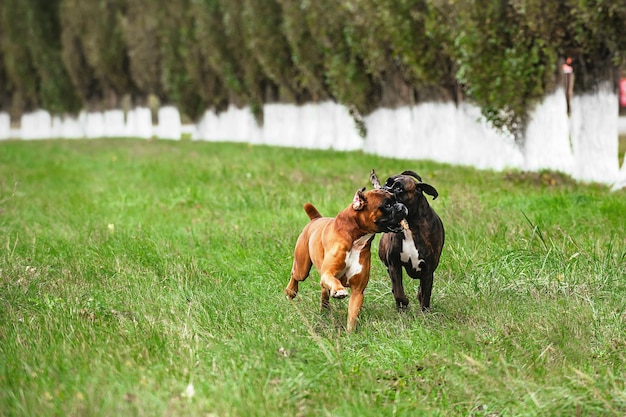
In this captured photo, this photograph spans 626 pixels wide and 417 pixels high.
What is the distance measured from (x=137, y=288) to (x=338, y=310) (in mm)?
1560

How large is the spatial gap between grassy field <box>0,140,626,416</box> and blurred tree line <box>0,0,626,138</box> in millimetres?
6170

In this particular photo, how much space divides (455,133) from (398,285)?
643 inches

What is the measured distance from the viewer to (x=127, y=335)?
5617mm

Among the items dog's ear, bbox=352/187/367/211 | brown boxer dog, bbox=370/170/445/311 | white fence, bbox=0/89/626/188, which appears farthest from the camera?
white fence, bbox=0/89/626/188

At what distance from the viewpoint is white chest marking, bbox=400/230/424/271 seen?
19.5 feet

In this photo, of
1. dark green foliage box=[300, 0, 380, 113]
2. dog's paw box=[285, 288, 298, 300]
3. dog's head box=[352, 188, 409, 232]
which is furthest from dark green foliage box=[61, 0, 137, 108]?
dog's head box=[352, 188, 409, 232]

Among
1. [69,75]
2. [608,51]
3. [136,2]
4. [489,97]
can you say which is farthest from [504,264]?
[69,75]

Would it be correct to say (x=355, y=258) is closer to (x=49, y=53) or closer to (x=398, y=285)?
(x=398, y=285)

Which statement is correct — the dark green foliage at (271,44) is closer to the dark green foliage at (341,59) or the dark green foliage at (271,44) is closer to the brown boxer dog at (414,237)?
the dark green foliage at (341,59)

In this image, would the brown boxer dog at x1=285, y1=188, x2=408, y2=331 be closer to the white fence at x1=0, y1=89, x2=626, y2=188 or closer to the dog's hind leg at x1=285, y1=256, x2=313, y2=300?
the dog's hind leg at x1=285, y1=256, x2=313, y2=300

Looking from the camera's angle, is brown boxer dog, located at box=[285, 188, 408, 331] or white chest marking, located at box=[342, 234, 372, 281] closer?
brown boxer dog, located at box=[285, 188, 408, 331]

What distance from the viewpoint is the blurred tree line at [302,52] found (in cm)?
1619

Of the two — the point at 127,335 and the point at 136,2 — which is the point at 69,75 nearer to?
the point at 136,2

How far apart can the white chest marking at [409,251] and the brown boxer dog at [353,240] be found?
0.28 m
